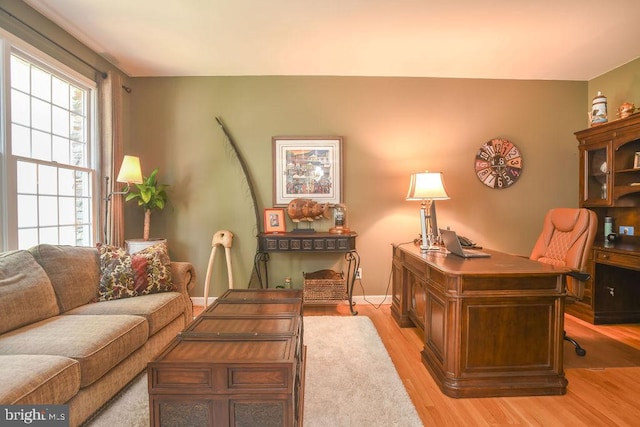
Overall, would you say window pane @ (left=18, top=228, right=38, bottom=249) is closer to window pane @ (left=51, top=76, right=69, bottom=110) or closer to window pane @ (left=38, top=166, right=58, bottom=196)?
window pane @ (left=38, top=166, right=58, bottom=196)

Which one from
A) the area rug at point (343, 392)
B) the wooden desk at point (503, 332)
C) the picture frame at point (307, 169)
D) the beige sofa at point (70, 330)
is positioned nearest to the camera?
the beige sofa at point (70, 330)

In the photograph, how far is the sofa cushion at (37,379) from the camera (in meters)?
1.21

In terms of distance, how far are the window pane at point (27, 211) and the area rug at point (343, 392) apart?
59.8 inches

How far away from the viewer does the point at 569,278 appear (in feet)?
7.97

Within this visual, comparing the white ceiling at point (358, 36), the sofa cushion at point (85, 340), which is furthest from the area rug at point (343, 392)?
the white ceiling at point (358, 36)

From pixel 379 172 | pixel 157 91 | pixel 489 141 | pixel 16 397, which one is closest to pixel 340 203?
pixel 379 172

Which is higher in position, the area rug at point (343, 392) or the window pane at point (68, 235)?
the window pane at point (68, 235)

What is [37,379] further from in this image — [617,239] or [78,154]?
[617,239]

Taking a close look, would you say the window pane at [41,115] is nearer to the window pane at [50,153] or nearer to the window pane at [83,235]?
the window pane at [50,153]

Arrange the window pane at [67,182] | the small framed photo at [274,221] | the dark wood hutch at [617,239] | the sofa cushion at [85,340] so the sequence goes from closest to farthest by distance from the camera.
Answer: the sofa cushion at [85,340], the window pane at [67,182], the dark wood hutch at [617,239], the small framed photo at [274,221]

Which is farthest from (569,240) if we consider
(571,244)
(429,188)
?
(429,188)

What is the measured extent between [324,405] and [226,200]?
2.61 m

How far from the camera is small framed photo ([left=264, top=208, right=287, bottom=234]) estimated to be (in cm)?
355
